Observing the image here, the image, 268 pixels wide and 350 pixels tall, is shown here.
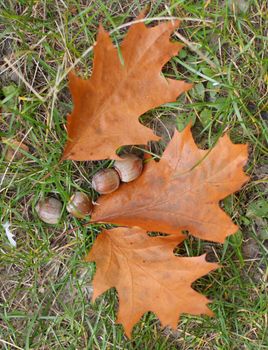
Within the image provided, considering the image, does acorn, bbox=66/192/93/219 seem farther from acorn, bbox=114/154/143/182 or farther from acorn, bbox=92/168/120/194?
acorn, bbox=114/154/143/182

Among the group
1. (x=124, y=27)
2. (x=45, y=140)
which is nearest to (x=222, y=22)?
(x=124, y=27)

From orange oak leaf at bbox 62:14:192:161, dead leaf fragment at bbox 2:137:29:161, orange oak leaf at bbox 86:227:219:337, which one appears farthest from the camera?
dead leaf fragment at bbox 2:137:29:161

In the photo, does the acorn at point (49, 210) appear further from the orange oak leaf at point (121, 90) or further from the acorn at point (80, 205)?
the orange oak leaf at point (121, 90)

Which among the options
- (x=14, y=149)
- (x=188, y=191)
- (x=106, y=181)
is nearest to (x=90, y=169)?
(x=106, y=181)

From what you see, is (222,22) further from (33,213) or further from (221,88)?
(33,213)

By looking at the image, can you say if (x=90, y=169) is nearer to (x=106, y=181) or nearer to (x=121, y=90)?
(x=106, y=181)

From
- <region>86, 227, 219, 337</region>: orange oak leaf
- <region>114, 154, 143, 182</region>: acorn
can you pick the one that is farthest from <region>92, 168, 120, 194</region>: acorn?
<region>86, 227, 219, 337</region>: orange oak leaf

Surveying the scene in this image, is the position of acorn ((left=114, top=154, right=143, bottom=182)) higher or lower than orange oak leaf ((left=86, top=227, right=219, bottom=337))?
higher
